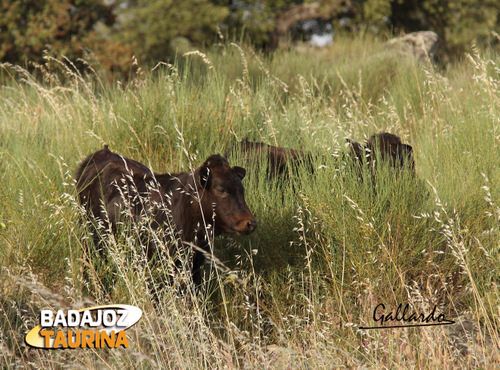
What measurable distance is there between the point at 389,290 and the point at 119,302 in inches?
69.8

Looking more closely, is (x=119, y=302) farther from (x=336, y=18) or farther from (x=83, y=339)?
(x=336, y=18)

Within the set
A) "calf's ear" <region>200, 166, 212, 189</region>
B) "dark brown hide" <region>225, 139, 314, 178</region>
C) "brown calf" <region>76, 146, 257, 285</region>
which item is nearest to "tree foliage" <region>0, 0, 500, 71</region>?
"dark brown hide" <region>225, 139, 314, 178</region>

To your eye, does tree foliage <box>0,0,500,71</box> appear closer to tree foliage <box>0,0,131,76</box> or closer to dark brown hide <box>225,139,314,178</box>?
tree foliage <box>0,0,131,76</box>

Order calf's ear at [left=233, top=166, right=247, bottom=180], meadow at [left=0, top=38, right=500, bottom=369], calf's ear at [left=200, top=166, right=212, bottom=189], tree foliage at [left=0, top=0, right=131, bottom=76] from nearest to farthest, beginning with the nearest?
meadow at [left=0, top=38, right=500, bottom=369]
calf's ear at [left=200, top=166, right=212, bottom=189]
calf's ear at [left=233, top=166, right=247, bottom=180]
tree foliage at [left=0, top=0, right=131, bottom=76]

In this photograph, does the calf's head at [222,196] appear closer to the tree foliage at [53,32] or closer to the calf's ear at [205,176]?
the calf's ear at [205,176]

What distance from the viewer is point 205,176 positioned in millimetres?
3783

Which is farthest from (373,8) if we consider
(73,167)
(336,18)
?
(73,167)

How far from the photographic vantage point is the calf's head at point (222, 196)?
365 cm

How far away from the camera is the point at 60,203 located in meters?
4.20

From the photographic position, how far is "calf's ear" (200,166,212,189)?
376 cm

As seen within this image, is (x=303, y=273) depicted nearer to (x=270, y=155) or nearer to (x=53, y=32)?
(x=270, y=155)
